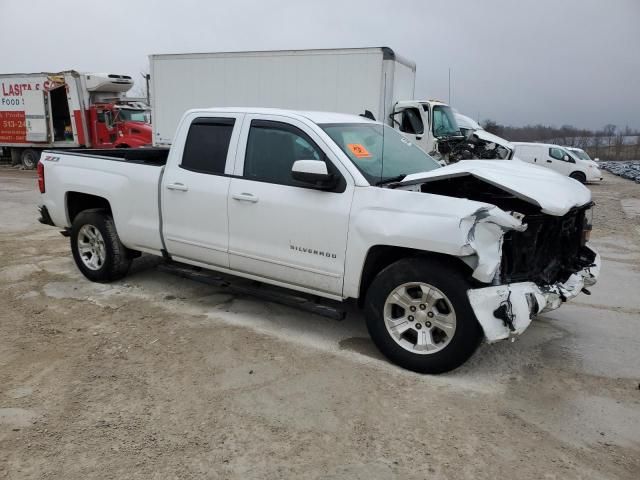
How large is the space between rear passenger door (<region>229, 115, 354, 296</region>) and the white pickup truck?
0.5 inches

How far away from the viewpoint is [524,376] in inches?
155

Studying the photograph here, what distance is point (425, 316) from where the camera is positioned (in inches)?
150

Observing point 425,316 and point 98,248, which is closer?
point 425,316

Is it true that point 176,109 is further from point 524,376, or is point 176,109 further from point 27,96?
point 524,376

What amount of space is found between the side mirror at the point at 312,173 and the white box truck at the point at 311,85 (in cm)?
779

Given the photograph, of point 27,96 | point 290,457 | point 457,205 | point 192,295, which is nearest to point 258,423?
point 290,457

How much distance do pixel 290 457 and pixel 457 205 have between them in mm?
1943

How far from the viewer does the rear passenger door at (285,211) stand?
4.14 meters

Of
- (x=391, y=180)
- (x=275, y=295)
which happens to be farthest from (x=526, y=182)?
(x=275, y=295)

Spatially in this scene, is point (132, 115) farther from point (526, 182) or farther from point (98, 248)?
point (526, 182)

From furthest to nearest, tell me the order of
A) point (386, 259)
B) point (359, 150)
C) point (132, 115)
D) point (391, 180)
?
1. point (132, 115)
2. point (359, 150)
3. point (391, 180)
4. point (386, 259)

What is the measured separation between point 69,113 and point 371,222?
19.9 meters

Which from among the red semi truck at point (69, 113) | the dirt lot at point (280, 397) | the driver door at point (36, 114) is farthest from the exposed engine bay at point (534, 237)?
the driver door at point (36, 114)

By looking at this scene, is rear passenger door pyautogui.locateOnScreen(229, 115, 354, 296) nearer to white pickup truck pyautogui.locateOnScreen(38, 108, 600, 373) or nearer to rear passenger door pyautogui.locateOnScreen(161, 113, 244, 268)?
white pickup truck pyautogui.locateOnScreen(38, 108, 600, 373)
